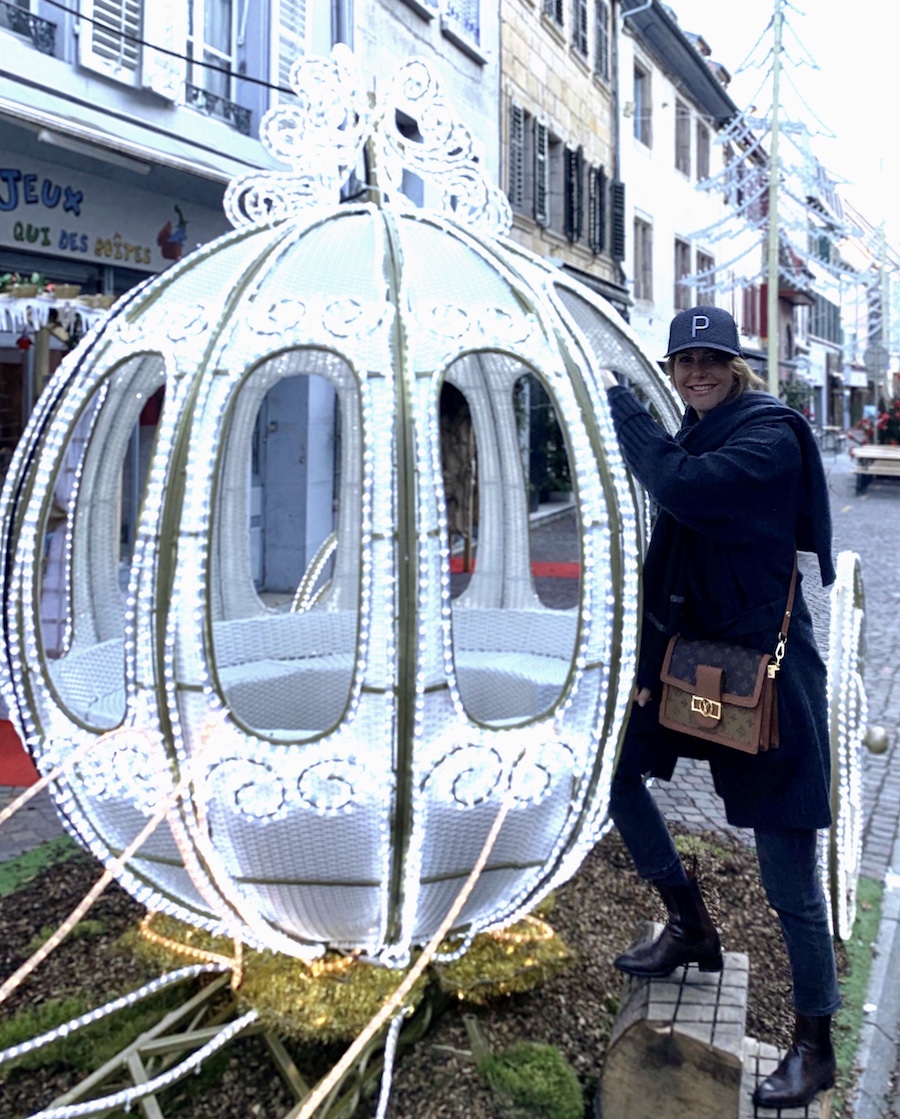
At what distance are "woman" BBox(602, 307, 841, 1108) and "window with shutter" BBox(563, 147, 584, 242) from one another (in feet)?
51.4

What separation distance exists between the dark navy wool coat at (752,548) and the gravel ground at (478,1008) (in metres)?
0.91

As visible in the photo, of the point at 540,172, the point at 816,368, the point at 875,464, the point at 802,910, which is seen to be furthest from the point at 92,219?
the point at 816,368

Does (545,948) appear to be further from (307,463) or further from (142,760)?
(307,463)

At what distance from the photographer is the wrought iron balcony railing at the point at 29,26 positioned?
24.4 feet

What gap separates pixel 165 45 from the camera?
867cm

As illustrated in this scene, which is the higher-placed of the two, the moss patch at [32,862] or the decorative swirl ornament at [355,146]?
the decorative swirl ornament at [355,146]

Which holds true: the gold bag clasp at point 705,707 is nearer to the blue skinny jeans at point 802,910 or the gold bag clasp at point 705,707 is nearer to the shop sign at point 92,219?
the blue skinny jeans at point 802,910

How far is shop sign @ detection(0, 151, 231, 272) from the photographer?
26.0 feet

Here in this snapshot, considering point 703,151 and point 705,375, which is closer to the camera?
point 705,375

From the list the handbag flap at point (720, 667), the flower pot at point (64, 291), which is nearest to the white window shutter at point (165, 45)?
the flower pot at point (64, 291)

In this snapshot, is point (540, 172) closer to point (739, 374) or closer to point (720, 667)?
point (739, 374)

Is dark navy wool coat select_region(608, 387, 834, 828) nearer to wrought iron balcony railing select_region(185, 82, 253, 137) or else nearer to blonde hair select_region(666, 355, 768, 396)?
blonde hair select_region(666, 355, 768, 396)

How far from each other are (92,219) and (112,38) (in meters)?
1.35

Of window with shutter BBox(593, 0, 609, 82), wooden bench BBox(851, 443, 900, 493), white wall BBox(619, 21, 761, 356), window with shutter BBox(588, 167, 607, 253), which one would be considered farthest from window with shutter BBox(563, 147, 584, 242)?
wooden bench BBox(851, 443, 900, 493)
